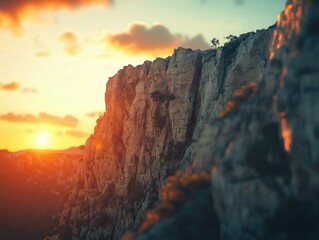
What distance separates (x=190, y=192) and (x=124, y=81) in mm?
82090

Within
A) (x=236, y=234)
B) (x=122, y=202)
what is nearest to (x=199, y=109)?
(x=122, y=202)

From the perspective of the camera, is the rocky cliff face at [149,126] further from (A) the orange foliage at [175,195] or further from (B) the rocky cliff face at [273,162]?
(A) the orange foliage at [175,195]

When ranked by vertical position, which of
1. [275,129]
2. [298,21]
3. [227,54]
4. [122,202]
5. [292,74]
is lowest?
[122,202]

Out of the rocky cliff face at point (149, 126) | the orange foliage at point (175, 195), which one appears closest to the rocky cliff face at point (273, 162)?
the orange foliage at point (175, 195)

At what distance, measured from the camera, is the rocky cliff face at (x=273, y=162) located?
1313 inches

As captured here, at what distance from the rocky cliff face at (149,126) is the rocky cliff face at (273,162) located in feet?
127

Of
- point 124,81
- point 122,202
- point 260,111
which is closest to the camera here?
point 260,111

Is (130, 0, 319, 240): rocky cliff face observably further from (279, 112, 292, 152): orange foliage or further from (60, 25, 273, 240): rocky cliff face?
(60, 25, 273, 240): rocky cliff face

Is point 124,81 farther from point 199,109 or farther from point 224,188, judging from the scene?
point 224,188

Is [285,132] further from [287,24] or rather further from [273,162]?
[287,24]

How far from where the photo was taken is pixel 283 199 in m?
34.4

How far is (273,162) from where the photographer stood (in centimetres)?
3647

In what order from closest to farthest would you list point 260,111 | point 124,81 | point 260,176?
1. point 260,176
2. point 260,111
3. point 124,81

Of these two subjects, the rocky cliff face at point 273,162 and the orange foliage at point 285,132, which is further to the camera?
the orange foliage at point 285,132
